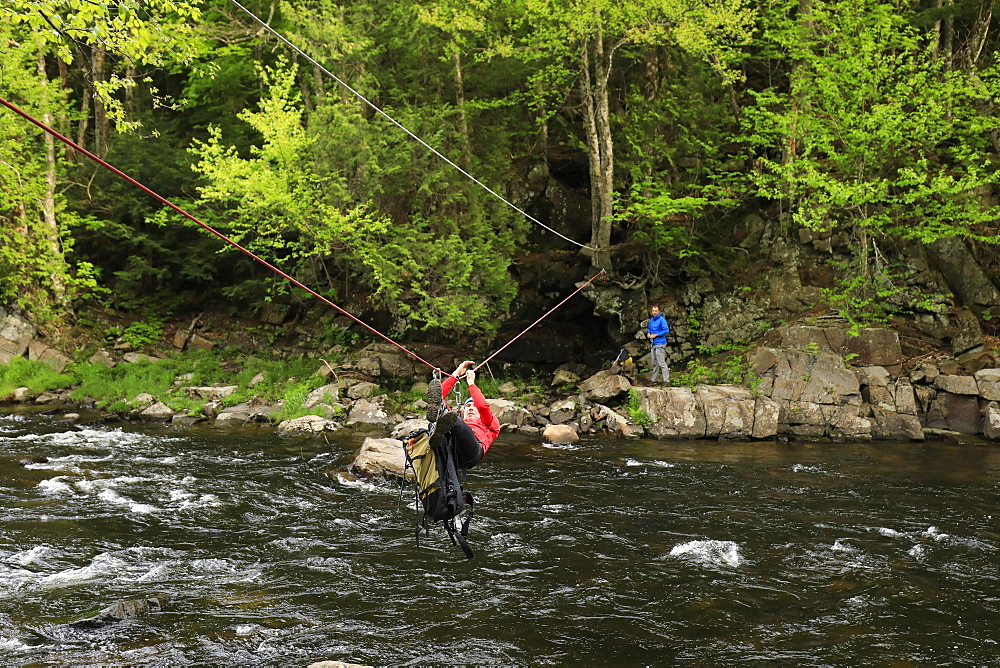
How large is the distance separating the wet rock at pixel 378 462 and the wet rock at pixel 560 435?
382 centimetres

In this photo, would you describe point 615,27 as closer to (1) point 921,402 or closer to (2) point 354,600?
(1) point 921,402

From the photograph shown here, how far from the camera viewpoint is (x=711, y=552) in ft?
30.0

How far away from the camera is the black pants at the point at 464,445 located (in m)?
7.11

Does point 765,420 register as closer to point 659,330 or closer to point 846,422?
point 846,422

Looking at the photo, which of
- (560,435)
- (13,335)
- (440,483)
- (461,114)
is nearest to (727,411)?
(560,435)

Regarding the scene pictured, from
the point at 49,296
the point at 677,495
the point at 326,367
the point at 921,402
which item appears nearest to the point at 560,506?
the point at 677,495

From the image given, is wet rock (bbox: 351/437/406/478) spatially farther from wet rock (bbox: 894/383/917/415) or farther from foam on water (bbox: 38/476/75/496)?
wet rock (bbox: 894/383/917/415)

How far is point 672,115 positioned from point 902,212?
675cm

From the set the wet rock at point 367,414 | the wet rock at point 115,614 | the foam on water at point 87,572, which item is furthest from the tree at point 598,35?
the wet rock at point 115,614

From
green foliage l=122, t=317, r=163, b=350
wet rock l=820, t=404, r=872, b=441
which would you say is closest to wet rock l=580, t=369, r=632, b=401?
wet rock l=820, t=404, r=872, b=441

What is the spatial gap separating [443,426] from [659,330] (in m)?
12.8

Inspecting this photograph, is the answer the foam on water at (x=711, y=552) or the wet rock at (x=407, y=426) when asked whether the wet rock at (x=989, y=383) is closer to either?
the foam on water at (x=711, y=552)

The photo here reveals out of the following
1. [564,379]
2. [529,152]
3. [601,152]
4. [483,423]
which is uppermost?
[529,152]

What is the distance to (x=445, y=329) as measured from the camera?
2245cm
